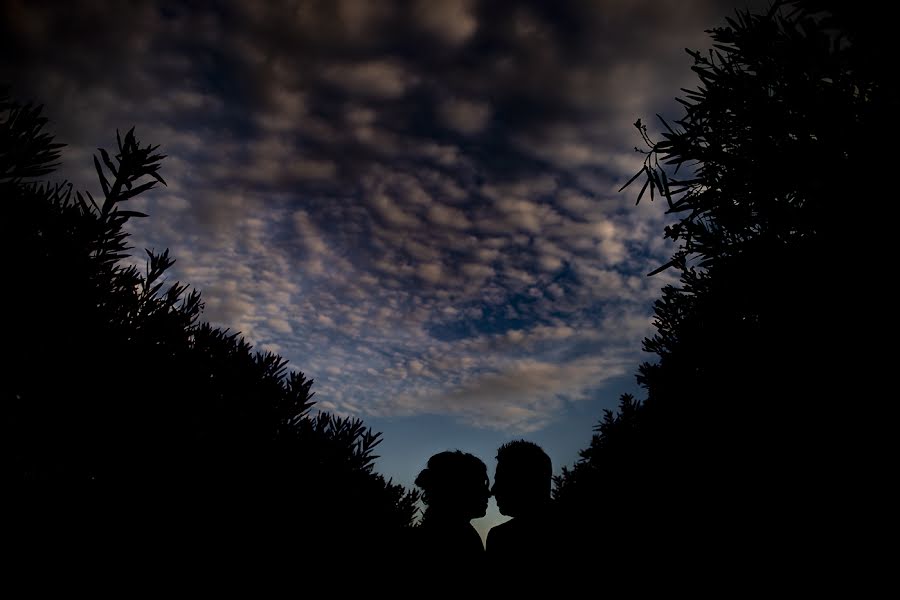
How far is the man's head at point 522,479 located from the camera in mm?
3051

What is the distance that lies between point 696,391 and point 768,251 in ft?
7.95

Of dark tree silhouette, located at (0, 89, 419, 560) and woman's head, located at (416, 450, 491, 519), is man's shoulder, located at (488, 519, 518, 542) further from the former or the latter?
dark tree silhouette, located at (0, 89, 419, 560)

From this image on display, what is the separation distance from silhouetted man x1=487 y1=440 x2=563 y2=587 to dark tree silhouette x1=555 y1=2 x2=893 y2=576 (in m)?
0.28

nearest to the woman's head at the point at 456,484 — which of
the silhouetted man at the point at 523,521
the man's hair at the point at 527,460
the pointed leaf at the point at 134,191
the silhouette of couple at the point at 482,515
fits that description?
the silhouette of couple at the point at 482,515

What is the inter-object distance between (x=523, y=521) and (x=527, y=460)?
43 centimetres

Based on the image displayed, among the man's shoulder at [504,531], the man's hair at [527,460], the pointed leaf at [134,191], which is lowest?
the man's shoulder at [504,531]

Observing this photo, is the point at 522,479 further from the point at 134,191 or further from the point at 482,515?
the point at 134,191

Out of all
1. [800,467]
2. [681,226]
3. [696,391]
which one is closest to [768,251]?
[681,226]

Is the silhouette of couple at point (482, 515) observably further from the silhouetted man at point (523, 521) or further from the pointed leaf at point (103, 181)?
the pointed leaf at point (103, 181)

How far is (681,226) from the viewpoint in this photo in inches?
242

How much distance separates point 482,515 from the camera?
133 inches

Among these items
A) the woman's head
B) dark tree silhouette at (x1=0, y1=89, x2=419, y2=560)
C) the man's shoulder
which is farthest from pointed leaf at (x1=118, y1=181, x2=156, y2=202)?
the man's shoulder

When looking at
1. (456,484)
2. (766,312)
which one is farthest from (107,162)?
(766,312)

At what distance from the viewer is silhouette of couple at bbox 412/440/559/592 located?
279cm
